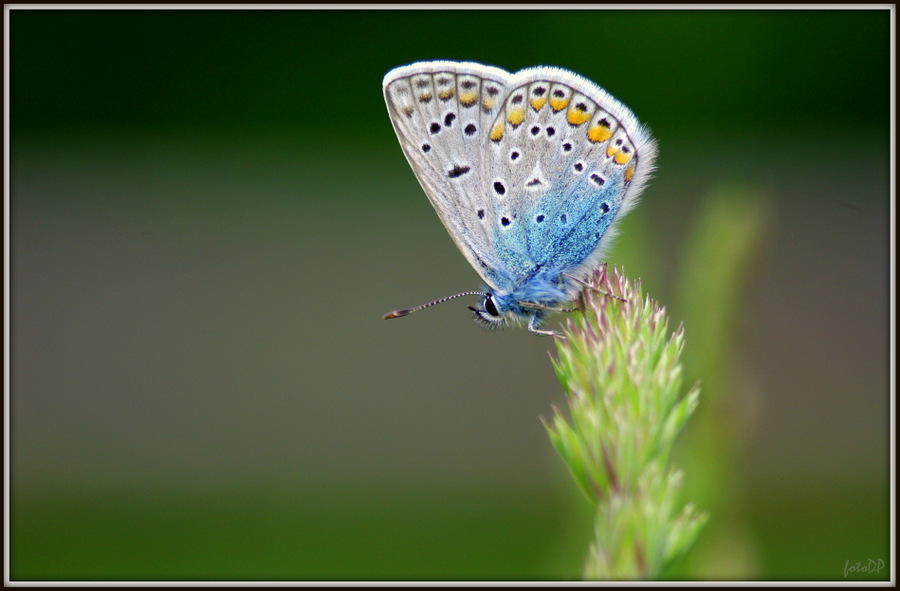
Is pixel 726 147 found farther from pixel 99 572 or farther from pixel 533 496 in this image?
pixel 99 572

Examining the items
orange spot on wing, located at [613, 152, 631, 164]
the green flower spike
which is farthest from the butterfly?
the green flower spike

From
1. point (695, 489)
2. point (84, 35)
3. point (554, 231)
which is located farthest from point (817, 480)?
point (84, 35)

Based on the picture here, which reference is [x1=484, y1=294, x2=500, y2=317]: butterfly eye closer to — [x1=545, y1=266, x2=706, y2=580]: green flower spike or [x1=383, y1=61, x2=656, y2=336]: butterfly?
[x1=383, y1=61, x2=656, y2=336]: butterfly

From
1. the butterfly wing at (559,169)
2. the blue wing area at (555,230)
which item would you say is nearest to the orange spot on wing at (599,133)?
the butterfly wing at (559,169)

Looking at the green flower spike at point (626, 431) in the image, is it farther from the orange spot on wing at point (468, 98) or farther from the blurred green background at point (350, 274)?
the blurred green background at point (350, 274)

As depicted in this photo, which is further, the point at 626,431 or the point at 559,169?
the point at 559,169

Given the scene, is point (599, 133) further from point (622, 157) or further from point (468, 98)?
point (468, 98)

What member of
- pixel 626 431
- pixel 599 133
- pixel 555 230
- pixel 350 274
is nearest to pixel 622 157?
pixel 599 133
